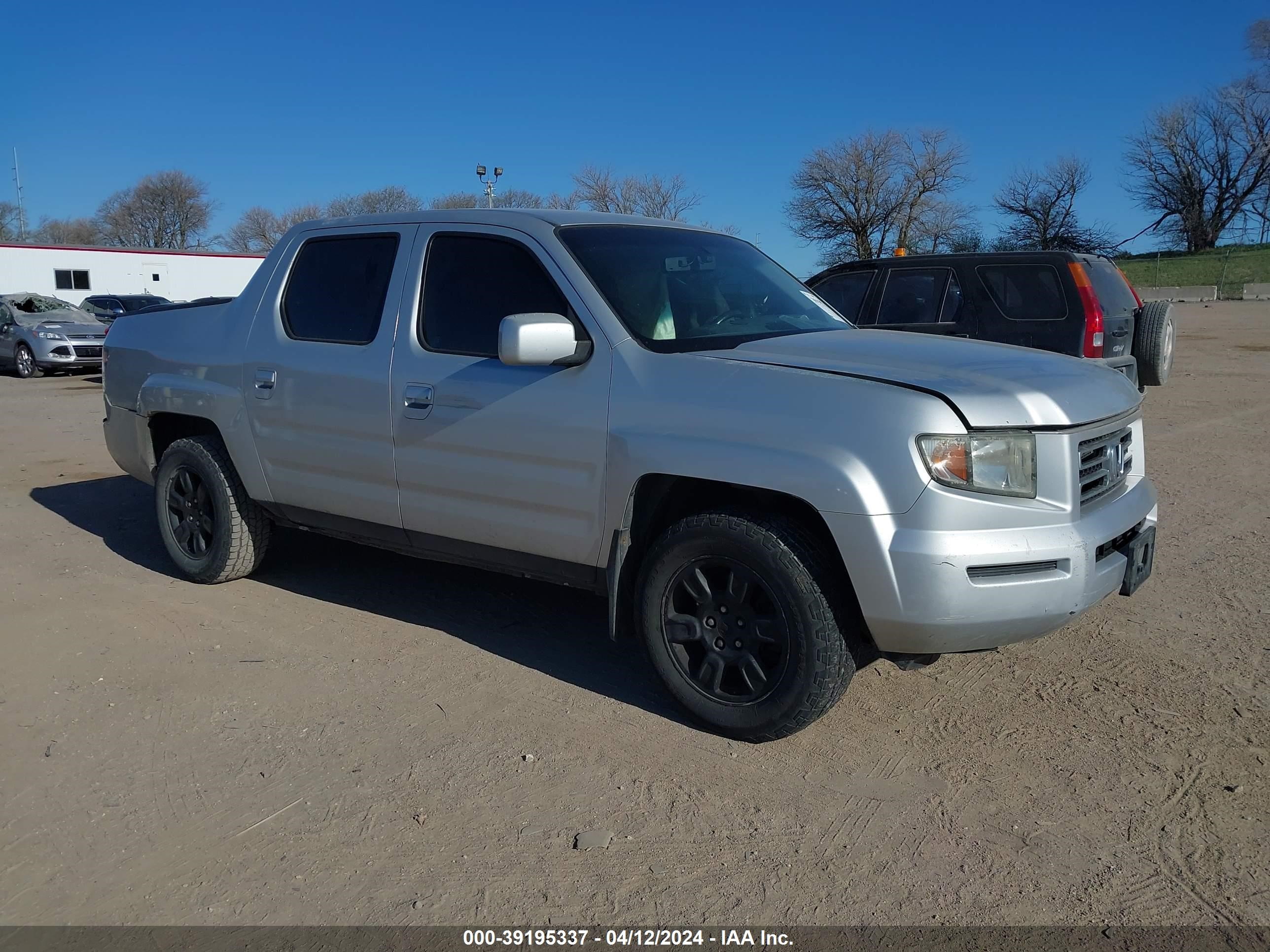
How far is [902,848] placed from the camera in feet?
10.1

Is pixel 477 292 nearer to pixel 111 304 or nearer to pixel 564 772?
pixel 564 772

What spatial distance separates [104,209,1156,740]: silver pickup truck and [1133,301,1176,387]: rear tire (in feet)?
19.4

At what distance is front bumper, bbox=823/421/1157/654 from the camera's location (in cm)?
326

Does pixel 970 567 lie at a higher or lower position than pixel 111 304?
lower

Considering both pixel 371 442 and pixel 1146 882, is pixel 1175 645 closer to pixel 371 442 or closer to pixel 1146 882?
pixel 1146 882

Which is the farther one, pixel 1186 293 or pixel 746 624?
pixel 1186 293

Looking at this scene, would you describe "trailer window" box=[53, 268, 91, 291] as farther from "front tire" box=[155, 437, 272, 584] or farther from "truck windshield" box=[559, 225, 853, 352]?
"truck windshield" box=[559, 225, 853, 352]

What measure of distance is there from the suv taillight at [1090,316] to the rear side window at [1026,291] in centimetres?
14

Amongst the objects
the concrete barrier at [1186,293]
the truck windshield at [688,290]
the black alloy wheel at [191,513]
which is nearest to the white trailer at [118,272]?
the concrete barrier at [1186,293]

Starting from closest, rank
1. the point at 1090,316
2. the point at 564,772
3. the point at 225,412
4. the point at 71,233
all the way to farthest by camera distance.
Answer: the point at 564,772 → the point at 225,412 → the point at 1090,316 → the point at 71,233

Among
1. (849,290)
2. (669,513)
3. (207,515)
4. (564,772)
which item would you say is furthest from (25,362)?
(564,772)

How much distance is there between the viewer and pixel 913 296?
9523mm

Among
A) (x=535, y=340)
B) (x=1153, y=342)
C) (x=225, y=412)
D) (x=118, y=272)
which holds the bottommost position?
(x=225, y=412)

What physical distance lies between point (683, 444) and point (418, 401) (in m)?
1.35
